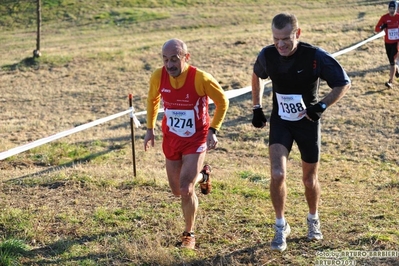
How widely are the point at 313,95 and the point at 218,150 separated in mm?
6081

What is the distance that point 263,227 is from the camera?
5.68 metres

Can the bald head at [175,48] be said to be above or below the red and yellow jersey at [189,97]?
above

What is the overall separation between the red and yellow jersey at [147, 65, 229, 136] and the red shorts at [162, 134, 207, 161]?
67 mm

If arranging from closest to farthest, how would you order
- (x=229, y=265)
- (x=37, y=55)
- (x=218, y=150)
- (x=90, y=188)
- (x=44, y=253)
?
(x=229, y=265), (x=44, y=253), (x=90, y=188), (x=218, y=150), (x=37, y=55)

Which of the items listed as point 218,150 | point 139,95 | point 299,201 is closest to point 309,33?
point 139,95

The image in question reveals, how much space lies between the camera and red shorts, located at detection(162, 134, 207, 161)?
5.41 meters

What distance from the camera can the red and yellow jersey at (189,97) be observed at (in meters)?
5.32

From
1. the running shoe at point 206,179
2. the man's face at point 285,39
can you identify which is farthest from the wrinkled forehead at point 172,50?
the running shoe at point 206,179

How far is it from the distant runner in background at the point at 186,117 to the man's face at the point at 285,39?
0.77 m

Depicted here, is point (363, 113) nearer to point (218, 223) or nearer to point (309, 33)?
point (218, 223)

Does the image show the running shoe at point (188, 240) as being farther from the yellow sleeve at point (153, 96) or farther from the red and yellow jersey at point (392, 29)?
the red and yellow jersey at point (392, 29)

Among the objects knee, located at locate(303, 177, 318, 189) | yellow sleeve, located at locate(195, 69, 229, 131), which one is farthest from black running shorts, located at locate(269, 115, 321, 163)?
yellow sleeve, located at locate(195, 69, 229, 131)

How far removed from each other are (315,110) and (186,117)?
4.05 feet

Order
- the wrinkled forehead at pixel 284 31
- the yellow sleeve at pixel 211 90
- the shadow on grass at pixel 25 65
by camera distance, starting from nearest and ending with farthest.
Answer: the wrinkled forehead at pixel 284 31
the yellow sleeve at pixel 211 90
the shadow on grass at pixel 25 65
